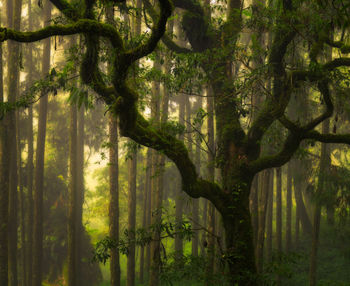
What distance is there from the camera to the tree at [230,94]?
15.5 feet

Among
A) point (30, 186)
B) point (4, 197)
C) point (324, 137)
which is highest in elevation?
point (324, 137)

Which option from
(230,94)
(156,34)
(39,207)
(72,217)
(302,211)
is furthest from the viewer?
(302,211)

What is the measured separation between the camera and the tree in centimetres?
473

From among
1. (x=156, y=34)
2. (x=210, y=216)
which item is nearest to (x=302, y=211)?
(x=210, y=216)

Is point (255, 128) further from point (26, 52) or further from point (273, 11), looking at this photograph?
point (26, 52)

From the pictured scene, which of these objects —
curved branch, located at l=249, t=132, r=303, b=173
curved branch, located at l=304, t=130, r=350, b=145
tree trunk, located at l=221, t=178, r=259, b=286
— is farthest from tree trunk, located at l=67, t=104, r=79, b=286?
curved branch, located at l=304, t=130, r=350, b=145

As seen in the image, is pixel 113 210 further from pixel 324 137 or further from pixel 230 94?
pixel 324 137

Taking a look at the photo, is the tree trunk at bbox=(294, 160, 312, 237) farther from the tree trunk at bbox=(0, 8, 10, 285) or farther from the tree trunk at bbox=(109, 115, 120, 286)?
the tree trunk at bbox=(0, 8, 10, 285)

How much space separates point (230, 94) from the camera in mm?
6910

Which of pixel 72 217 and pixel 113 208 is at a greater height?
pixel 113 208

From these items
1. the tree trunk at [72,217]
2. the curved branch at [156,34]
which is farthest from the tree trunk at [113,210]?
the curved branch at [156,34]

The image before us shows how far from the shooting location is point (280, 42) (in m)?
7.03

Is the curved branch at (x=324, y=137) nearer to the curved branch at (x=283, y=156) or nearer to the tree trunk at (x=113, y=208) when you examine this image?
the curved branch at (x=283, y=156)

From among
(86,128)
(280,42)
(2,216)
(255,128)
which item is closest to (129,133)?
(255,128)
